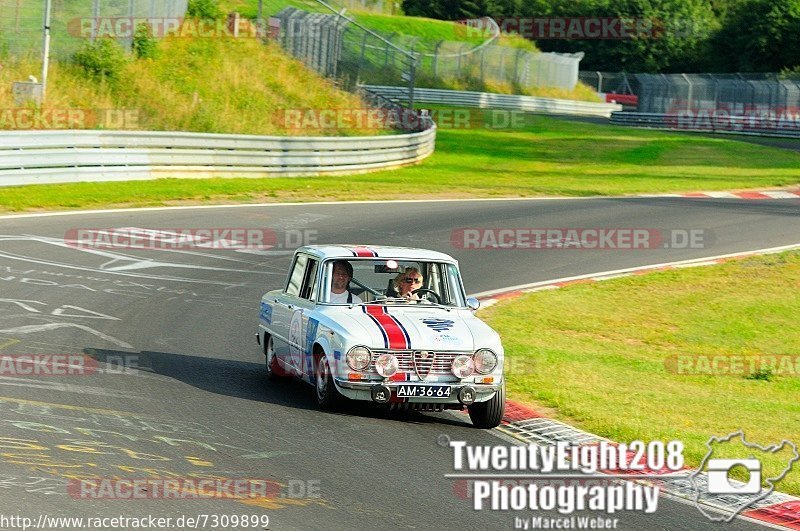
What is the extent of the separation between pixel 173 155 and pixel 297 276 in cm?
1667

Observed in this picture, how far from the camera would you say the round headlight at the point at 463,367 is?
9.81 metres

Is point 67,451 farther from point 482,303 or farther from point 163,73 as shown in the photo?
point 163,73

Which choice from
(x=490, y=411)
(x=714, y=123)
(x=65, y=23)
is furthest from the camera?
(x=714, y=123)

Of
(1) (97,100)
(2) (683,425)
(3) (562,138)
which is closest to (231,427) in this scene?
(2) (683,425)

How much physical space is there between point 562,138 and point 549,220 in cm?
2466

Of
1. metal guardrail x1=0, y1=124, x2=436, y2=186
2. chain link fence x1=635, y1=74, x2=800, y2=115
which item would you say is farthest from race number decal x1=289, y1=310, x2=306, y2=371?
chain link fence x1=635, y1=74, x2=800, y2=115

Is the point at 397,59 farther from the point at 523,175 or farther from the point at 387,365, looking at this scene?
the point at 387,365

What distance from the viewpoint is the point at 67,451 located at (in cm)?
806

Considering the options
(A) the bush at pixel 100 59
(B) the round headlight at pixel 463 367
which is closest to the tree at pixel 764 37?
(A) the bush at pixel 100 59

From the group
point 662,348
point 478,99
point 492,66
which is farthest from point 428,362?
point 492,66

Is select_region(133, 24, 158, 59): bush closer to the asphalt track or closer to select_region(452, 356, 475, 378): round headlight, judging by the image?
the asphalt track

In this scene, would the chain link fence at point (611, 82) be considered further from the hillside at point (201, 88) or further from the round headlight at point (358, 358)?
the round headlight at point (358, 358)

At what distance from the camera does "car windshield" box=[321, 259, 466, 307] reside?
11.1 m

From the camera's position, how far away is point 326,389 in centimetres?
1000
